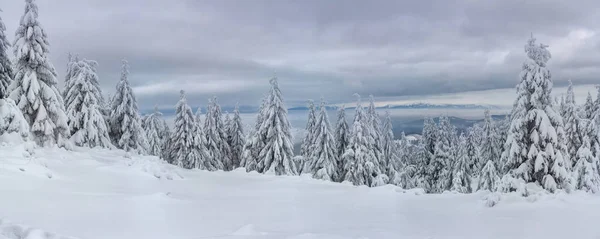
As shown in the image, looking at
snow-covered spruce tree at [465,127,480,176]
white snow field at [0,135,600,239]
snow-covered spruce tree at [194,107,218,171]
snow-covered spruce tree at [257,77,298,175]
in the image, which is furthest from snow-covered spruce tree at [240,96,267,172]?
snow-covered spruce tree at [465,127,480,176]

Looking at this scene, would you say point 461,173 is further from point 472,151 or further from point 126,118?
point 126,118

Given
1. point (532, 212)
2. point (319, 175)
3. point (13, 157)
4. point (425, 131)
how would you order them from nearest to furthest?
point (532, 212) → point (13, 157) → point (319, 175) → point (425, 131)

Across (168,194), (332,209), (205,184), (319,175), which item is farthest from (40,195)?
(319,175)

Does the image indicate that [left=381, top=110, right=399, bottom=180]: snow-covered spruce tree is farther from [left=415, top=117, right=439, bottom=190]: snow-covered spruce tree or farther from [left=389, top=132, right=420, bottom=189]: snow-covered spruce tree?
[left=415, top=117, right=439, bottom=190]: snow-covered spruce tree

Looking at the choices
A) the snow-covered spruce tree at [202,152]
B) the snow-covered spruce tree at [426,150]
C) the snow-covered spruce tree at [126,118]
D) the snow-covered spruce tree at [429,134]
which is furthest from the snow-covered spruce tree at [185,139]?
the snow-covered spruce tree at [429,134]

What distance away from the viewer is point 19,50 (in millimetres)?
21578

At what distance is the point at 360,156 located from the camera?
32.4m

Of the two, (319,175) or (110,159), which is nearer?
(110,159)

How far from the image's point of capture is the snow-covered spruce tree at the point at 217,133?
44.7 metres

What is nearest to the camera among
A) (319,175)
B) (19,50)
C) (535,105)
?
(535,105)

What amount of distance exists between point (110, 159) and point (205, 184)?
5871mm

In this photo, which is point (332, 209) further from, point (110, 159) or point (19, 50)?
point (19, 50)

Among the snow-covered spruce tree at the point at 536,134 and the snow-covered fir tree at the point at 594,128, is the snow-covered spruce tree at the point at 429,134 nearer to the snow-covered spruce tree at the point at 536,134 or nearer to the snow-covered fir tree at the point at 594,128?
the snow-covered fir tree at the point at 594,128

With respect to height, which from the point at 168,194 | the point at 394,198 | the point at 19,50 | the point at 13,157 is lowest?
the point at 394,198
